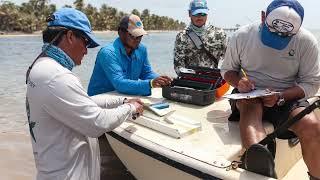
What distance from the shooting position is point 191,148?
8.96 ft

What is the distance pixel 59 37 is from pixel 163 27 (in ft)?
424

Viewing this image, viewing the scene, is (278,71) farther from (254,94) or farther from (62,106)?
(62,106)

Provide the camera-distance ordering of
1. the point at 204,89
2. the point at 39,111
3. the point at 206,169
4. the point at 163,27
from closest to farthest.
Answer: the point at 39,111
the point at 206,169
the point at 204,89
the point at 163,27

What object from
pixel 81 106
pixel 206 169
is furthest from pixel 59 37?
pixel 206 169

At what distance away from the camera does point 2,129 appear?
711 cm

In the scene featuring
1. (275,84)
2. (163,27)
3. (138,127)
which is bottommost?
(163,27)

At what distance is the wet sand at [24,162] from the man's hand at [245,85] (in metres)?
2.08

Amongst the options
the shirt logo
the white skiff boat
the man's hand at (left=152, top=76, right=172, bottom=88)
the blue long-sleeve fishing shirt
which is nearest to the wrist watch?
the white skiff boat

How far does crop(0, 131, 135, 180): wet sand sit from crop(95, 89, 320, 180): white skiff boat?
1236mm

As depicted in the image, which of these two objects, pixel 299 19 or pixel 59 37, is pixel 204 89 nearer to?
pixel 299 19

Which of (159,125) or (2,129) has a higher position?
(159,125)

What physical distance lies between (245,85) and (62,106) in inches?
59.0

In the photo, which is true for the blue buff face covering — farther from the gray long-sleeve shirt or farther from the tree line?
the tree line

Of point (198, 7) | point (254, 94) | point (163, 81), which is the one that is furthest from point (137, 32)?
point (254, 94)
